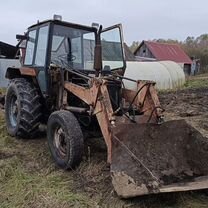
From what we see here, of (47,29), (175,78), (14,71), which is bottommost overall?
(175,78)

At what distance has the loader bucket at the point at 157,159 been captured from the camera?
371 cm

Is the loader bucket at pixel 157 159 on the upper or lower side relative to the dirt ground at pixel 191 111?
upper

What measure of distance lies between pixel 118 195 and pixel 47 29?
306cm

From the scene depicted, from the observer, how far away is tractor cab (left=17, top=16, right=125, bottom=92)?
5688 millimetres

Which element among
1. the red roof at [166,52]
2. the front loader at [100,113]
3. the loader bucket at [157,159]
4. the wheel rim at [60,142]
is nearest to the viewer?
the loader bucket at [157,159]

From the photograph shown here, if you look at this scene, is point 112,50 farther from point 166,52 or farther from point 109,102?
point 166,52

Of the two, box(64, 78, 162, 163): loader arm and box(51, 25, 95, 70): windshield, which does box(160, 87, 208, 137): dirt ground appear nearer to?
box(64, 78, 162, 163): loader arm

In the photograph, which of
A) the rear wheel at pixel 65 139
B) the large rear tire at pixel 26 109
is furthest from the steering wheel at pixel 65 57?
the rear wheel at pixel 65 139

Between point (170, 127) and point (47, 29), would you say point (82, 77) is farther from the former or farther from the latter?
point (170, 127)

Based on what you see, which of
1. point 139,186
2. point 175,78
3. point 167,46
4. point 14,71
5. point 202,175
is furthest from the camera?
point 167,46

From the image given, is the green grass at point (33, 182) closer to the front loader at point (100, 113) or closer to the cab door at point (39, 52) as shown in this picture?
the front loader at point (100, 113)

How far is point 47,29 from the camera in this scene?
5.71 meters

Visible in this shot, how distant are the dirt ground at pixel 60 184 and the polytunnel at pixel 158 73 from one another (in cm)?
1168

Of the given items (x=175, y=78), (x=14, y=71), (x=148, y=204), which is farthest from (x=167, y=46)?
(x=148, y=204)
